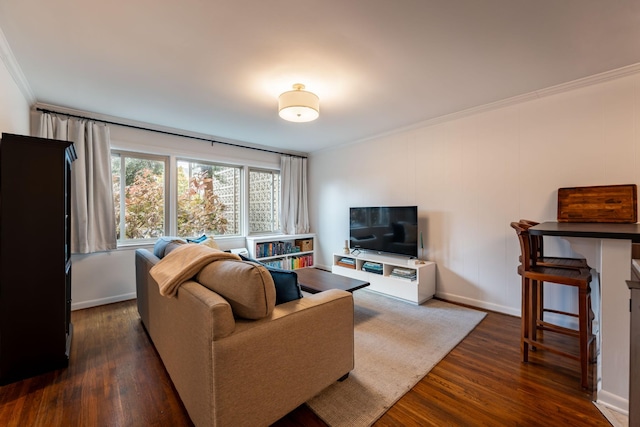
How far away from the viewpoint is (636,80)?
2242mm

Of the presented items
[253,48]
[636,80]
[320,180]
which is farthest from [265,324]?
[320,180]

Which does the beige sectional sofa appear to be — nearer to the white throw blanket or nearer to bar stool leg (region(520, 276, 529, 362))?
the white throw blanket

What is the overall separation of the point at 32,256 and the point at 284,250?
10.6 feet

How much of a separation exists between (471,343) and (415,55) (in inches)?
95.1

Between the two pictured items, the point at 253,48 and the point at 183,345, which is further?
the point at 253,48

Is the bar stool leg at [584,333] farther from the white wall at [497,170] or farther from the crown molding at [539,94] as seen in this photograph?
the crown molding at [539,94]

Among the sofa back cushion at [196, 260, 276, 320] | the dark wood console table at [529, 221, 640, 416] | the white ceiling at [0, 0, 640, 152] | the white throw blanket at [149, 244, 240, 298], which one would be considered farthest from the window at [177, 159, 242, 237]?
the dark wood console table at [529, 221, 640, 416]

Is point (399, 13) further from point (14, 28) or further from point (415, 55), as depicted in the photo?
point (14, 28)

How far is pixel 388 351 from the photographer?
2217 mm

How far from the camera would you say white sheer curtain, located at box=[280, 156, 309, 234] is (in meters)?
5.07

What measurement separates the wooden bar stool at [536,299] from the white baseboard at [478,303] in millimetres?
711

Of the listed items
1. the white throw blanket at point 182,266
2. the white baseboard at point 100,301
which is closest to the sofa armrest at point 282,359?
the white throw blanket at point 182,266

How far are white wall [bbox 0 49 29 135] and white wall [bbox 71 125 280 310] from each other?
84 cm

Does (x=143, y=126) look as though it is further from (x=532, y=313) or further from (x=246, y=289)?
(x=532, y=313)
